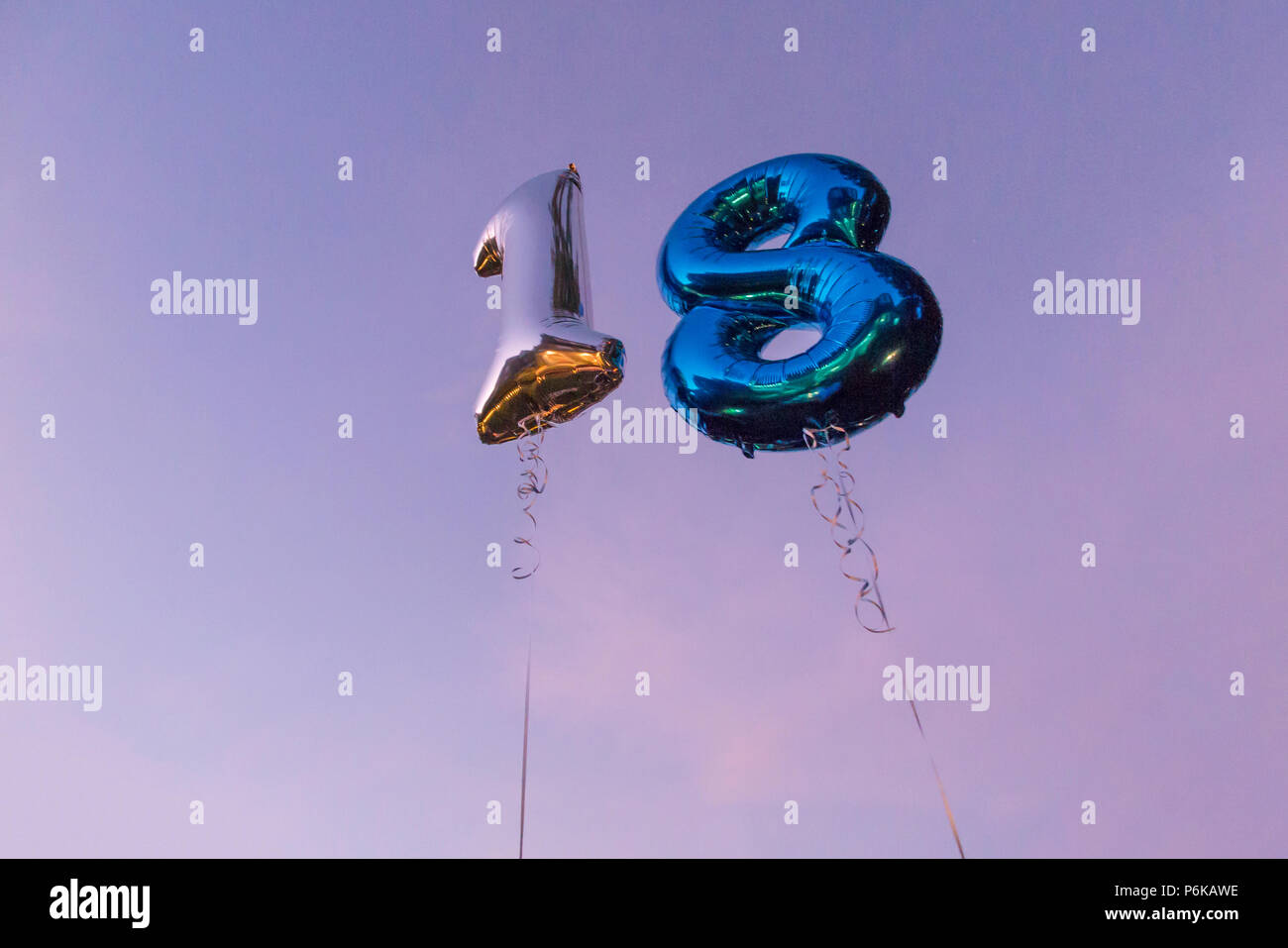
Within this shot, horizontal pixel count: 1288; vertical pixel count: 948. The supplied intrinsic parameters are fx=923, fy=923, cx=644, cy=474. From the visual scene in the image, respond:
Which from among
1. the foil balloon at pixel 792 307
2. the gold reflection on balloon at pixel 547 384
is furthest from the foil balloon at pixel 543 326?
the foil balloon at pixel 792 307

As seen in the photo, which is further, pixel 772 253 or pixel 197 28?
pixel 197 28

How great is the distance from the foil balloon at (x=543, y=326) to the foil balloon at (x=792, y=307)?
1.00ft

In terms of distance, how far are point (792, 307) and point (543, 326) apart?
864 mm

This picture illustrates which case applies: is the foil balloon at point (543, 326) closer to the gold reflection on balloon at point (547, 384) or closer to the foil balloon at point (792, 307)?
the gold reflection on balloon at point (547, 384)

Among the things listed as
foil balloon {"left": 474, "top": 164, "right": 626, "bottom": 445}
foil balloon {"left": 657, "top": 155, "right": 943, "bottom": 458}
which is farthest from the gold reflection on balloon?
foil balloon {"left": 657, "top": 155, "right": 943, "bottom": 458}

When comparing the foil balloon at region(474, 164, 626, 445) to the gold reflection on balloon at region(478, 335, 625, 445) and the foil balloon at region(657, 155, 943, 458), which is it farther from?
the foil balloon at region(657, 155, 943, 458)

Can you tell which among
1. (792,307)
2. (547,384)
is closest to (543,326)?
(547,384)

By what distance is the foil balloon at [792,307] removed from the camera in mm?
2867

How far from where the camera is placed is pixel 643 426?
19.9ft

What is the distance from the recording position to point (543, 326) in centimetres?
323

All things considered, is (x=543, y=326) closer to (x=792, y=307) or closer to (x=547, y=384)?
(x=547, y=384)
